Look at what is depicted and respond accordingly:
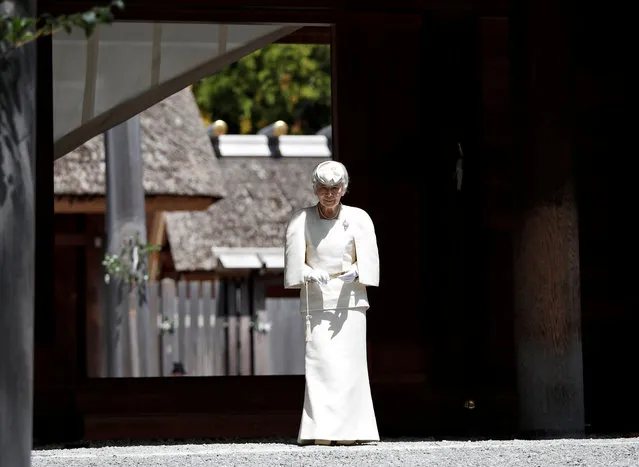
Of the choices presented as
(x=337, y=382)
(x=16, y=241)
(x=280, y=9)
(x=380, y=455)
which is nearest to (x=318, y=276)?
(x=337, y=382)

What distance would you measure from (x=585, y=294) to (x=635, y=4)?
175 cm

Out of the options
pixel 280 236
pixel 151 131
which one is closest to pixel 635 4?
pixel 151 131

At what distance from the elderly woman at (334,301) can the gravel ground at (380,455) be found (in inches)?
8.0

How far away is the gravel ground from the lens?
6.49 m

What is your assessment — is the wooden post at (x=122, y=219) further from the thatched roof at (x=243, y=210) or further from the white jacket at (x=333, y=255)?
the white jacket at (x=333, y=255)

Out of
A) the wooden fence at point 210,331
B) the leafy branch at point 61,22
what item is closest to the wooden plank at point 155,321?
the wooden fence at point 210,331

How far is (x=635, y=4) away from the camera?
9539 millimetres

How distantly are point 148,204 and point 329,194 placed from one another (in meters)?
9.78

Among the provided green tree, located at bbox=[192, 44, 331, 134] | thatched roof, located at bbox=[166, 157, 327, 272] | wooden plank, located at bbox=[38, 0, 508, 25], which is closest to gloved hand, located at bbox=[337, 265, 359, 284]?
wooden plank, located at bbox=[38, 0, 508, 25]

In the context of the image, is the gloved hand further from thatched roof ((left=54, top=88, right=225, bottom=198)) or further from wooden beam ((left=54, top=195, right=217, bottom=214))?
wooden beam ((left=54, top=195, right=217, bottom=214))

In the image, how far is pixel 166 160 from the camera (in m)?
17.4

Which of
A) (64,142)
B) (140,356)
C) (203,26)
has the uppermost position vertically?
(203,26)

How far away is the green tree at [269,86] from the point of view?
2580 centimetres

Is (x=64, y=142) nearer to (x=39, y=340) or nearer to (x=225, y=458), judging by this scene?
(x=39, y=340)
